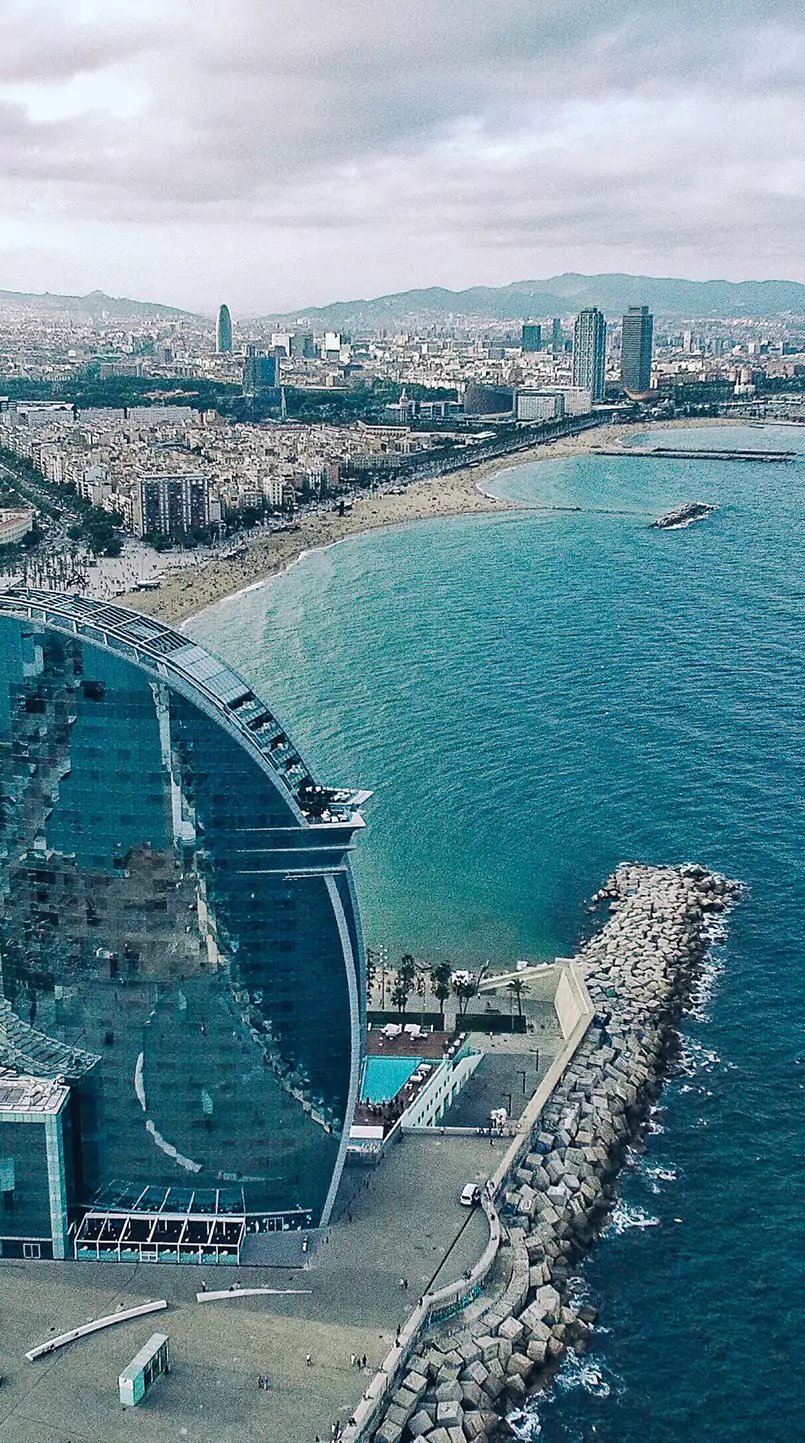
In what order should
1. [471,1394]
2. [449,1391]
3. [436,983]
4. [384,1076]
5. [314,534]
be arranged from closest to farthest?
[449,1391]
[471,1394]
[384,1076]
[436,983]
[314,534]

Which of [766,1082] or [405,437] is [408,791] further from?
[405,437]

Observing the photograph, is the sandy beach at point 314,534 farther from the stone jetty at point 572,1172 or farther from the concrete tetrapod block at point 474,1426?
the concrete tetrapod block at point 474,1426

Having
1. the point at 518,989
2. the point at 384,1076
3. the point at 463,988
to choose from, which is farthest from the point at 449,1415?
the point at 518,989

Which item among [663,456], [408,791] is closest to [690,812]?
[408,791]

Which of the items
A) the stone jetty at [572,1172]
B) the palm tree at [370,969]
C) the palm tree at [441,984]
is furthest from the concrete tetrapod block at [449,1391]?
the palm tree at [370,969]

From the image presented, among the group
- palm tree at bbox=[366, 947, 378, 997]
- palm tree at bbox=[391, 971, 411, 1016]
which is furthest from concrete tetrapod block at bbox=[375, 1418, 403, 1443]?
palm tree at bbox=[366, 947, 378, 997]

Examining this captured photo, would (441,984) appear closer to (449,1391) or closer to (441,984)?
(441,984)
